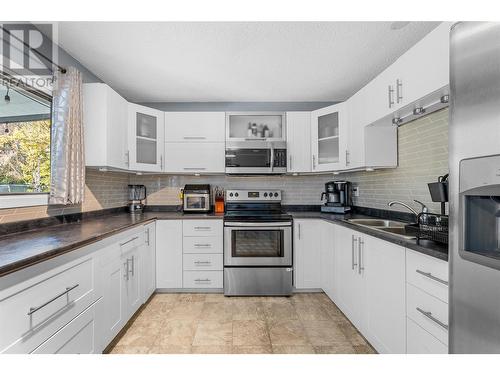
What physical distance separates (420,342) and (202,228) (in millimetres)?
2121

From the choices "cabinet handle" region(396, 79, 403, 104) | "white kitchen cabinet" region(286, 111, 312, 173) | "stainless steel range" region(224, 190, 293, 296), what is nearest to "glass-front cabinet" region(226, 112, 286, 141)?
"white kitchen cabinet" region(286, 111, 312, 173)

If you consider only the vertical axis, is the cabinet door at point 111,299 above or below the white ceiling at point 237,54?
below

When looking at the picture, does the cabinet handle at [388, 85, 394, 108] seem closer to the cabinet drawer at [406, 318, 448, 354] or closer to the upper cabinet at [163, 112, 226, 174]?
the cabinet drawer at [406, 318, 448, 354]

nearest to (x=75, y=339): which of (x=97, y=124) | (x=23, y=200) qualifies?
(x=23, y=200)

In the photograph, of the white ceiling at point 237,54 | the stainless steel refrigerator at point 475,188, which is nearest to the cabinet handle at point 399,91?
the white ceiling at point 237,54

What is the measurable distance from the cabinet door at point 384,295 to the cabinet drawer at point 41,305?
184 centimetres

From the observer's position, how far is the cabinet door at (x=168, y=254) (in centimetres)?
287

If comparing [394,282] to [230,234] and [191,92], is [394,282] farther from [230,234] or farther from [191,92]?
[191,92]

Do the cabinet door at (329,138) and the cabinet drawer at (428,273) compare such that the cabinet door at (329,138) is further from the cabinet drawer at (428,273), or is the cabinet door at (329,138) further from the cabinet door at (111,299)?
the cabinet door at (111,299)

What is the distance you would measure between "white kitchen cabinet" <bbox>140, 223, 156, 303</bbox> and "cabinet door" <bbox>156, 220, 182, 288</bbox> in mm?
57

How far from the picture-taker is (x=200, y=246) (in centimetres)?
288

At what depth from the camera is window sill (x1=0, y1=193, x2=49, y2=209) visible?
1.66 meters
